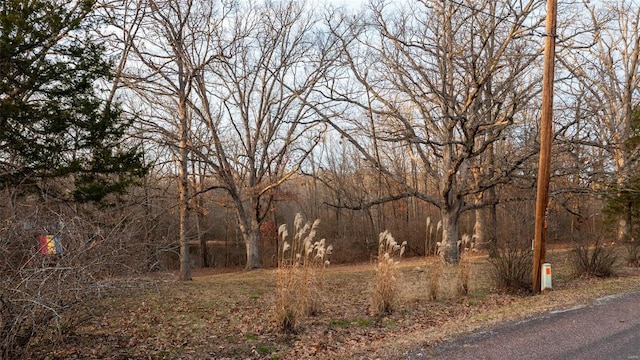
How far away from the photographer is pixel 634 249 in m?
13.8

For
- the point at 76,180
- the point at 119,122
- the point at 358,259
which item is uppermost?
the point at 119,122

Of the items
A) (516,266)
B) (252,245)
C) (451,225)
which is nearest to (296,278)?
(516,266)

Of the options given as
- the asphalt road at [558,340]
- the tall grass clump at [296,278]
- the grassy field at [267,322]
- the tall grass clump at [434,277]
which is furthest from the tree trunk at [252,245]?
the asphalt road at [558,340]

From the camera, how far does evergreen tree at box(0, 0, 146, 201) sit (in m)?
9.45

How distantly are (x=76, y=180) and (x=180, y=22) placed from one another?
8.13 m

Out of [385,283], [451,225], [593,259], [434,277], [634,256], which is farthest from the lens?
[451,225]

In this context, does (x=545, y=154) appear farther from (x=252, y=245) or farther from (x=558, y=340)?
(x=252, y=245)

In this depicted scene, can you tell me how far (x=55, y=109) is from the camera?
10.1 meters

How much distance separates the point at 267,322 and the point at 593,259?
343 inches

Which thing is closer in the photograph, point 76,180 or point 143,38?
point 76,180

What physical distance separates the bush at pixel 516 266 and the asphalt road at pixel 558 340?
243 centimetres

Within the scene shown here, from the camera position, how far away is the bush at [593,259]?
1143 centimetres

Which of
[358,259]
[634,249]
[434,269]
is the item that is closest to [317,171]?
[358,259]

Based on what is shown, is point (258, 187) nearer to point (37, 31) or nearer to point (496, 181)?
point (496, 181)
